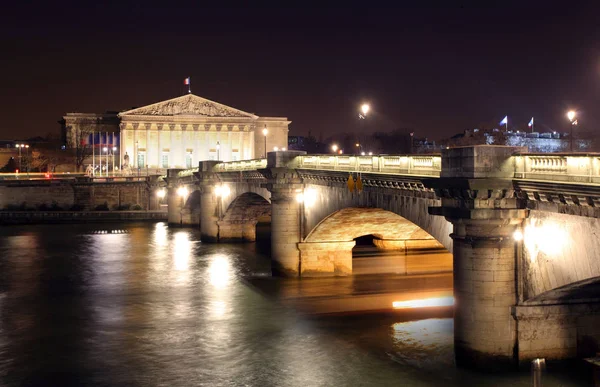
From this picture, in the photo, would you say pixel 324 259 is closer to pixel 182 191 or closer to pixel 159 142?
pixel 182 191

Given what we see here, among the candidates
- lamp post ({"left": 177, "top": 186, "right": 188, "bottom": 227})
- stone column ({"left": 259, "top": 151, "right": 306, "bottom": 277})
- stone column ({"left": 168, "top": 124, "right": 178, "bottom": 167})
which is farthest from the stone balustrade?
stone column ({"left": 168, "top": 124, "right": 178, "bottom": 167})

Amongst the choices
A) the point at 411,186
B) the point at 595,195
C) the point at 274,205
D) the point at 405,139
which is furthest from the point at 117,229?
the point at 405,139

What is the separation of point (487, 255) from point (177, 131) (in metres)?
144

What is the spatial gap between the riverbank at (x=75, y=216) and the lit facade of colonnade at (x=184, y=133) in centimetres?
5557

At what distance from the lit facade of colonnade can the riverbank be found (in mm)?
55567

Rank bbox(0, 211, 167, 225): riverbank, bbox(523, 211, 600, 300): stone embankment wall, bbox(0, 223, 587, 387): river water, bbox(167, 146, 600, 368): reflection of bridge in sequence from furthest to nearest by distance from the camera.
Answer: bbox(0, 211, 167, 225): riverbank, bbox(0, 223, 587, 387): river water, bbox(167, 146, 600, 368): reflection of bridge, bbox(523, 211, 600, 300): stone embankment wall

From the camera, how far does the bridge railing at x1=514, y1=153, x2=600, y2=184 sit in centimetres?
1852

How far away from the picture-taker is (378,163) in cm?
3331

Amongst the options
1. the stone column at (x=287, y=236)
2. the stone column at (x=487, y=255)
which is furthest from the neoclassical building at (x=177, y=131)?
the stone column at (x=487, y=255)

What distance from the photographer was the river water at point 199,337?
25.0 m

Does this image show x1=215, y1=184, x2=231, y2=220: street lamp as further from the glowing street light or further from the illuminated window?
the illuminated window

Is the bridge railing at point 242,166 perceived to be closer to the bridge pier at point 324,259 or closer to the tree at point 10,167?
the bridge pier at point 324,259

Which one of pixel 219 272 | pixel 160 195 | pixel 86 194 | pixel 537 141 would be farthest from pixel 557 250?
pixel 86 194

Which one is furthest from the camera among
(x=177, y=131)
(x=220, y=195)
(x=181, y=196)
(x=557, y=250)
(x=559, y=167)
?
(x=177, y=131)
